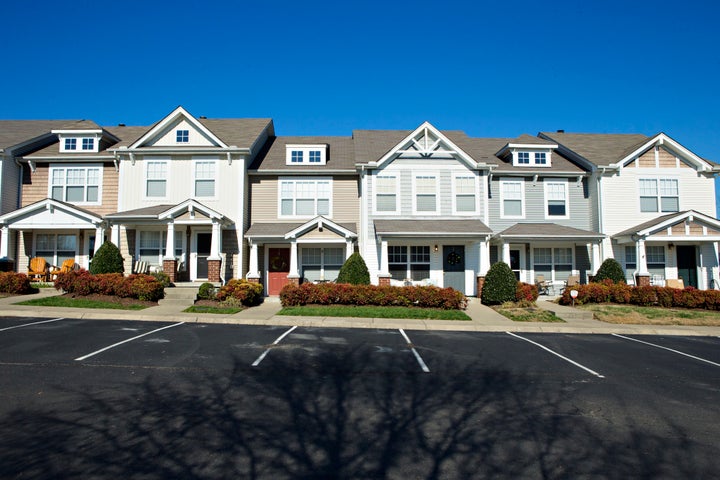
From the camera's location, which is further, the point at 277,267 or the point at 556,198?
the point at 556,198

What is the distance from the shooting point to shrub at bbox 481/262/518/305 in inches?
712

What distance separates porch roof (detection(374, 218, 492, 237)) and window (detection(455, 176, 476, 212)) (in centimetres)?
71

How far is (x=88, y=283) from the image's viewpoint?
54.1 feet

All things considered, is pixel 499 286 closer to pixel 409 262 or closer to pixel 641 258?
pixel 409 262

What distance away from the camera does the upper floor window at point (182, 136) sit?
846 inches

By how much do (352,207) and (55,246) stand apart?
14.3m

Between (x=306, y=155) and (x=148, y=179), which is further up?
(x=306, y=155)

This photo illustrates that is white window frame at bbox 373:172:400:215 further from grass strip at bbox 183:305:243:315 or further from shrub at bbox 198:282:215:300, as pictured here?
grass strip at bbox 183:305:243:315

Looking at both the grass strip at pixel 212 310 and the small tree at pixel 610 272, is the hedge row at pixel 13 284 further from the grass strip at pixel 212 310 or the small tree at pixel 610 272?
the small tree at pixel 610 272

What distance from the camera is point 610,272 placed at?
20469 mm

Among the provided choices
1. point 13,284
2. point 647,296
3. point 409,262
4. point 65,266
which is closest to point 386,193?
point 409,262

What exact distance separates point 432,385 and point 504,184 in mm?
17199

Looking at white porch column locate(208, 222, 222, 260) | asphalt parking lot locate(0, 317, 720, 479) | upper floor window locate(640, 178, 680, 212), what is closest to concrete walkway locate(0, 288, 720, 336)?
asphalt parking lot locate(0, 317, 720, 479)

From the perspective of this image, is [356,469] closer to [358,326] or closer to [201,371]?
[201,371]
